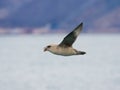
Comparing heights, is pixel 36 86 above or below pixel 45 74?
below

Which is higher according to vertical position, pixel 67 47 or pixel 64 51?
pixel 67 47

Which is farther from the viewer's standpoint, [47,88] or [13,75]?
[13,75]

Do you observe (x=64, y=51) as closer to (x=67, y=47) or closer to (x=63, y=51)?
(x=63, y=51)

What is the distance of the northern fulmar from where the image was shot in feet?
52.6

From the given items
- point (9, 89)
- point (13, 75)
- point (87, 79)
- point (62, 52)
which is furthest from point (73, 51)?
point (13, 75)

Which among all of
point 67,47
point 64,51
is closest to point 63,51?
point 64,51

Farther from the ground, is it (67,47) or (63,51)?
(67,47)

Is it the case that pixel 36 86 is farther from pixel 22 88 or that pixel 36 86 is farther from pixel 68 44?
pixel 68 44

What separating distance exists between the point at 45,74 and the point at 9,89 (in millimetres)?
21146

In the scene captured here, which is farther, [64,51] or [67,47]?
[67,47]

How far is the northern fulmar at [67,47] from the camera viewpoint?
16047mm

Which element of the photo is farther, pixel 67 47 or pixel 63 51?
pixel 67 47

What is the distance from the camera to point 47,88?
49.4 m

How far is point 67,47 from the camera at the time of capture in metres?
16.5
